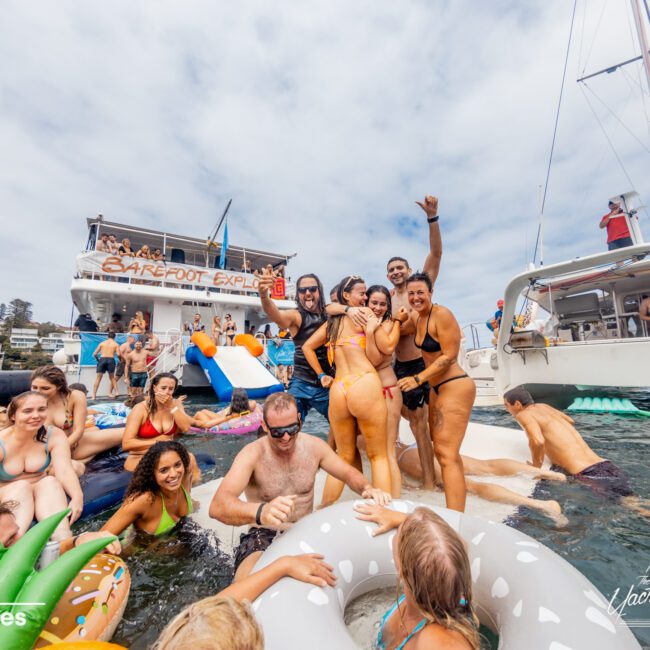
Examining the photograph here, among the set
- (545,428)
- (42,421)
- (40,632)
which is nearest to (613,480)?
(545,428)

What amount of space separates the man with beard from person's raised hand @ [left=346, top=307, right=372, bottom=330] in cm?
66

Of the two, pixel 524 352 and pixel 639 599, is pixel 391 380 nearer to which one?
pixel 639 599

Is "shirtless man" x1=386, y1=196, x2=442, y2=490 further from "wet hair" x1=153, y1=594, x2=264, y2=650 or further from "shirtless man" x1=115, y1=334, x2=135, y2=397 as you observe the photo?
"shirtless man" x1=115, y1=334, x2=135, y2=397

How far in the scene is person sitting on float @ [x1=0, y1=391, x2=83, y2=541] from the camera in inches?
100.0

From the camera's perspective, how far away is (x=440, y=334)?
9.42 ft

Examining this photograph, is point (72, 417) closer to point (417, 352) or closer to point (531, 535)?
point (417, 352)

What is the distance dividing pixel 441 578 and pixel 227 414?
6.47 meters

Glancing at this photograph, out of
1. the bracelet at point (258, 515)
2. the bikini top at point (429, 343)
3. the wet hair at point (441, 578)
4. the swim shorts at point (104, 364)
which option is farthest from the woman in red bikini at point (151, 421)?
the swim shorts at point (104, 364)

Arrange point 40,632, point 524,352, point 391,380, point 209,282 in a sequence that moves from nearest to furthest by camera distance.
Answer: point 40,632 < point 391,380 < point 524,352 < point 209,282

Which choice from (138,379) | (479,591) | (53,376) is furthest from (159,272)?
(479,591)

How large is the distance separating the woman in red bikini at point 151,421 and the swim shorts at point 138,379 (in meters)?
6.95

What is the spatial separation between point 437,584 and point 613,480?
11.1ft

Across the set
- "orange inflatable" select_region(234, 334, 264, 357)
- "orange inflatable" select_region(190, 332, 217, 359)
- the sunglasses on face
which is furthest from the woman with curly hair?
"orange inflatable" select_region(234, 334, 264, 357)

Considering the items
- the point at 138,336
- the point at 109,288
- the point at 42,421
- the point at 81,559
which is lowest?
the point at 81,559
